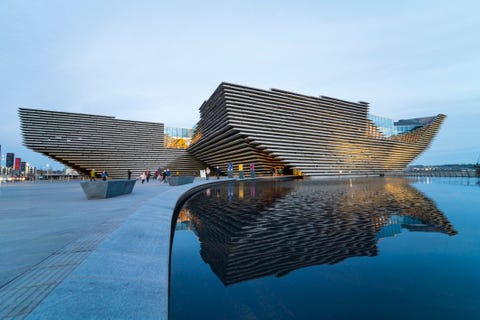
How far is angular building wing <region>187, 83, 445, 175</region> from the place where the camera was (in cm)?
3984

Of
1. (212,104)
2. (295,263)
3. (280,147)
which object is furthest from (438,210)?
(212,104)

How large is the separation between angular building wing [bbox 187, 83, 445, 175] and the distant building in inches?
6.4

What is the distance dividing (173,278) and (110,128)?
5593cm

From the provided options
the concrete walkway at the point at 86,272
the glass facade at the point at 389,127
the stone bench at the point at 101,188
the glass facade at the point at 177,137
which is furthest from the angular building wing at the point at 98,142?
the concrete walkway at the point at 86,272

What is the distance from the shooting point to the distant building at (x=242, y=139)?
134 ft

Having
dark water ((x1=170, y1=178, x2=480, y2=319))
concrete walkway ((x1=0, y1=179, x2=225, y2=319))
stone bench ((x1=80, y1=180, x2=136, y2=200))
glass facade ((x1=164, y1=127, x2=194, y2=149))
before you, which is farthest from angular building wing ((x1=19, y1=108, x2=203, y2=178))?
dark water ((x1=170, y1=178, x2=480, y2=319))

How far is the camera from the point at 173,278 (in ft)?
10.2

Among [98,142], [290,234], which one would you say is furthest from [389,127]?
[290,234]

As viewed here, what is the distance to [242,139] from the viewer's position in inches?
1582

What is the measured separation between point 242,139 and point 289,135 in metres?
9.14

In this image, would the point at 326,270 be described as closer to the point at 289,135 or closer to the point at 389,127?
the point at 289,135

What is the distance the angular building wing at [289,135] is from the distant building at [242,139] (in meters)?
0.16

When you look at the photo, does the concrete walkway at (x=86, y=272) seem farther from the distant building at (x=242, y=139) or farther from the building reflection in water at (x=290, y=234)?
the distant building at (x=242, y=139)

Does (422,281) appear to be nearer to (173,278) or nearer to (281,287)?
(281,287)
